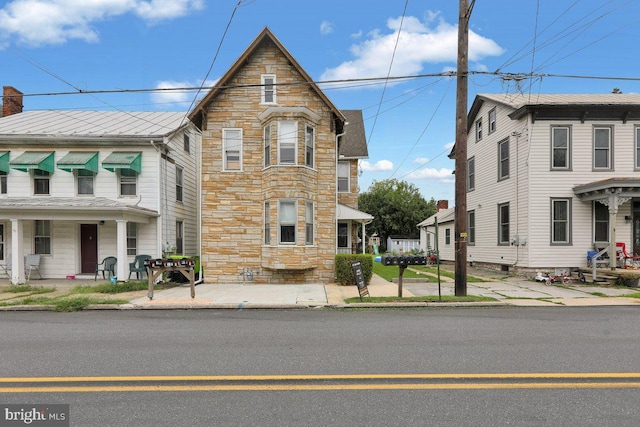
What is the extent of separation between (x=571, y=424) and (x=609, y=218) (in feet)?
49.6

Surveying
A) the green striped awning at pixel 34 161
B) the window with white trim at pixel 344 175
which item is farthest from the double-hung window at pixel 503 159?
the green striped awning at pixel 34 161

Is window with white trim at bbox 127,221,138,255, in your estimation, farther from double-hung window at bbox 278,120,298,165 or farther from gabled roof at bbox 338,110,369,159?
gabled roof at bbox 338,110,369,159

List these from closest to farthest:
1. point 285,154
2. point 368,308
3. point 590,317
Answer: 1. point 590,317
2. point 368,308
3. point 285,154

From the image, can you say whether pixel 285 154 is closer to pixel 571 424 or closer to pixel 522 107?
pixel 522 107

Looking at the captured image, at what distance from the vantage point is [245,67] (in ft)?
50.4

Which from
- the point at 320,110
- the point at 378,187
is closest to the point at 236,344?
the point at 320,110

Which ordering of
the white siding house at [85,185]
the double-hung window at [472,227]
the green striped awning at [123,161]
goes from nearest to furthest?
the green striped awning at [123,161] → the white siding house at [85,185] → the double-hung window at [472,227]

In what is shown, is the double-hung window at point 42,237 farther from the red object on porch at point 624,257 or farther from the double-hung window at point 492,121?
the red object on porch at point 624,257

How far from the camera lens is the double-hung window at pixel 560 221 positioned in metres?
16.0

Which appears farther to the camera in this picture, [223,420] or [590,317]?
[590,317]

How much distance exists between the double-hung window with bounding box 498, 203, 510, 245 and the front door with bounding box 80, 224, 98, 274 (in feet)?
58.0

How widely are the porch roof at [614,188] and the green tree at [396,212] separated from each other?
115 ft

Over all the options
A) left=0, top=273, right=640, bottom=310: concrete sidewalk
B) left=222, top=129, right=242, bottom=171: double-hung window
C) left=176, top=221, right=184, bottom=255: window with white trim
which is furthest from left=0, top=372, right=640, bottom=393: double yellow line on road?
left=176, top=221, right=184, bottom=255: window with white trim

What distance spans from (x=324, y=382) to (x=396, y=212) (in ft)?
155
